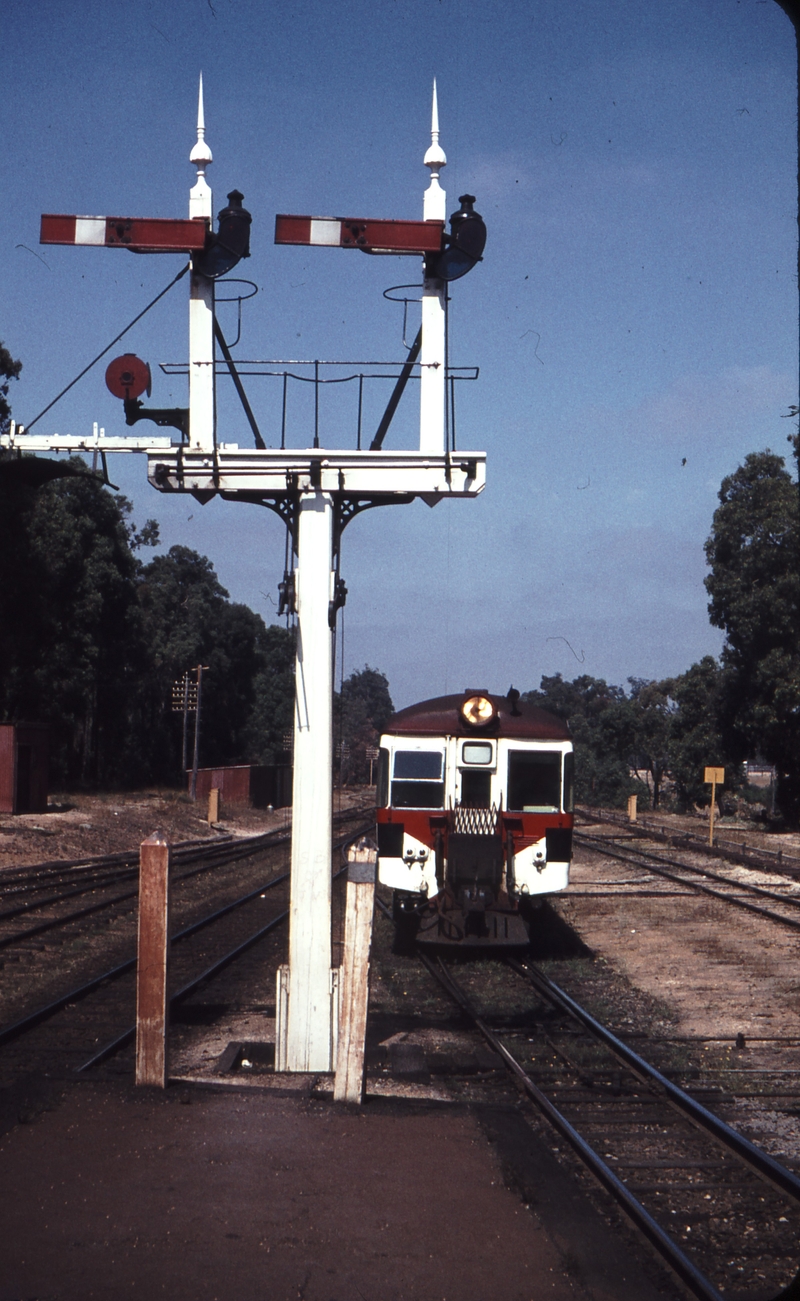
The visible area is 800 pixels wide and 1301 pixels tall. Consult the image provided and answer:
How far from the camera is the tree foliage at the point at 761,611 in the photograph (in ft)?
117

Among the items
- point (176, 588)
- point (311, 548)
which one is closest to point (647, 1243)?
point (311, 548)

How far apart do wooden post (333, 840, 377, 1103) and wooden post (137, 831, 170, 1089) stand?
1042 mm

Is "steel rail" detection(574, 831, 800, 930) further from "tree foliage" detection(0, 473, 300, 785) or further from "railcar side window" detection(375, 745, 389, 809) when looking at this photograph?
"tree foliage" detection(0, 473, 300, 785)

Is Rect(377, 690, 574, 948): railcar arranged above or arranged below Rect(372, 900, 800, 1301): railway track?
above

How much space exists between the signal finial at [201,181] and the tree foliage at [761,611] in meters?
28.4

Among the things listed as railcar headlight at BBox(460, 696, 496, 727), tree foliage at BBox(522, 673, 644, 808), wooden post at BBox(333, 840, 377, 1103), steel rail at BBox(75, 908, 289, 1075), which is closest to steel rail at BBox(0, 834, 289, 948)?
steel rail at BBox(75, 908, 289, 1075)

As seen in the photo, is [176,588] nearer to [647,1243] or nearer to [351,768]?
[351,768]

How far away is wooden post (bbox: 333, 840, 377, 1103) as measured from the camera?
6.86 meters

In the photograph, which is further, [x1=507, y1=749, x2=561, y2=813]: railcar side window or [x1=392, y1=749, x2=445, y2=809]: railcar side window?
[x1=392, y1=749, x2=445, y2=809]: railcar side window

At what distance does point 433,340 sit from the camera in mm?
8430

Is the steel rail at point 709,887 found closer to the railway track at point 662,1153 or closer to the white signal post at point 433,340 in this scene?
the railway track at point 662,1153

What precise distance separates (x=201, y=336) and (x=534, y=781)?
22.5 feet

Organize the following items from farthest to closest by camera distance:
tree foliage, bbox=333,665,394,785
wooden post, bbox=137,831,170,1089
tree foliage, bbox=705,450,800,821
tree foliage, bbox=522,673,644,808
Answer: tree foliage, bbox=333,665,394,785, tree foliage, bbox=522,673,644,808, tree foliage, bbox=705,450,800,821, wooden post, bbox=137,831,170,1089

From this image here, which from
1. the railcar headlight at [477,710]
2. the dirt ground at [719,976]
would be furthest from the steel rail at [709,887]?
the railcar headlight at [477,710]
